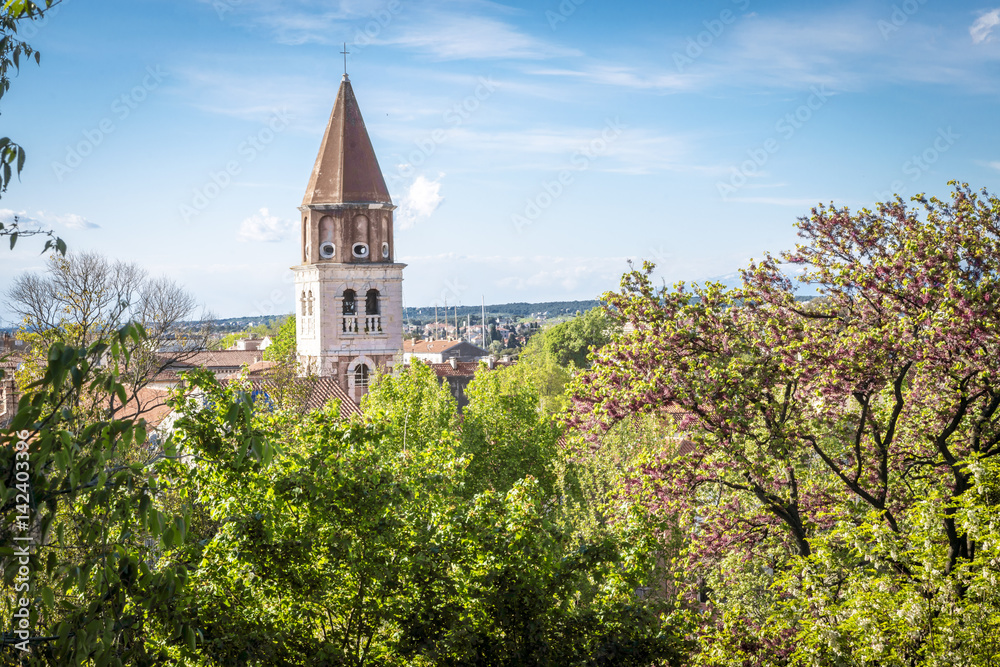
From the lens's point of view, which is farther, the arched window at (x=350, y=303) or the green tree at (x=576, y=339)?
the green tree at (x=576, y=339)

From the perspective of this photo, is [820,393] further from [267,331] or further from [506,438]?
[267,331]

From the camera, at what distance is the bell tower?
37812mm

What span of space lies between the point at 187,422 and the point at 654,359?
6.36m

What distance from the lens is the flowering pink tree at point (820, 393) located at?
37.0 ft

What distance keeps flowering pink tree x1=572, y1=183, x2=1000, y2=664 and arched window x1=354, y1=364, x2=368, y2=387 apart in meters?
25.7

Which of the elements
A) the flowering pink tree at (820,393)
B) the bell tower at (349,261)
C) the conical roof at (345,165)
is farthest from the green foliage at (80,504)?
the conical roof at (345,165)

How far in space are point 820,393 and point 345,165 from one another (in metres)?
Result: 28.6


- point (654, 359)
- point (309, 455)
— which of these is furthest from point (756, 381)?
point (309, 455)

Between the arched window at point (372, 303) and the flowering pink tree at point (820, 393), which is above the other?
the arched window at point (372, 303)

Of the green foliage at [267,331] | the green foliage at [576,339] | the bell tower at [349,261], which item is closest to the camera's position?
the green foliage at [267,331]

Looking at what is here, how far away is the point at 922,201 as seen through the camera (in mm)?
13055

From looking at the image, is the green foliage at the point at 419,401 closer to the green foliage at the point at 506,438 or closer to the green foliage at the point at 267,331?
the green foliage at the point at 506,438

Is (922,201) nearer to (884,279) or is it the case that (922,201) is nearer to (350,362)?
(884,279)

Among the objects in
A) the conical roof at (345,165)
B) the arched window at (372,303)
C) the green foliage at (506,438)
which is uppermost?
the conical roof at (345,165)
